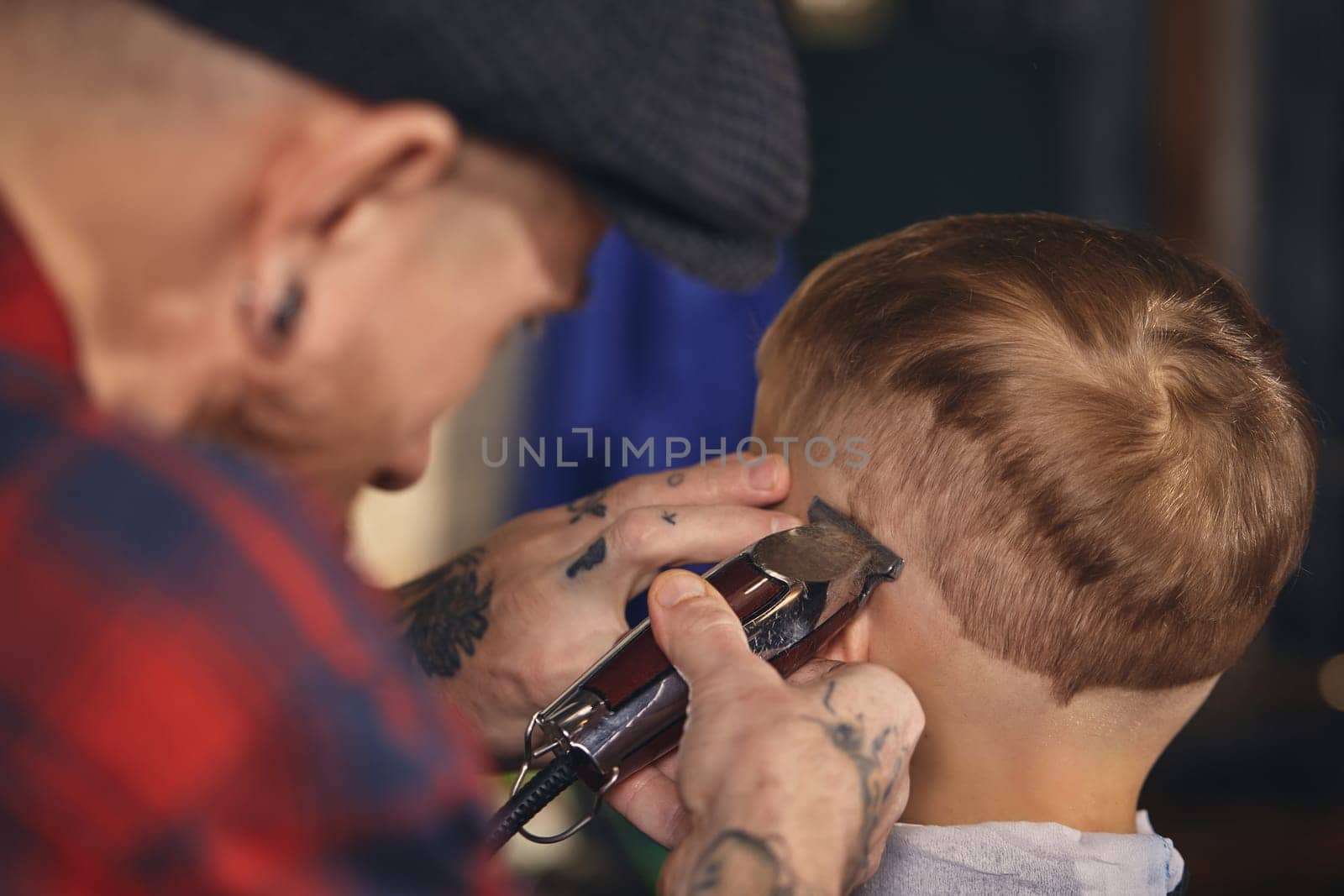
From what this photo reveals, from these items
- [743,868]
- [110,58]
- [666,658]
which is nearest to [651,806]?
[666,658]

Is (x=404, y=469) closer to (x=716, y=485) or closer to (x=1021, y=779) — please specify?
(x=716, y=485)

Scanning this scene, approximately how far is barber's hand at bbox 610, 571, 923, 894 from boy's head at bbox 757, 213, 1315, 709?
0.51 feet

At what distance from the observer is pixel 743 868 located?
809mm

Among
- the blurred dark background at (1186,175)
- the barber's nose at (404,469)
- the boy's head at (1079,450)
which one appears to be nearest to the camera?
the barber's nose at (404,469)

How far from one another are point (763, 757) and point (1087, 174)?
2.43m

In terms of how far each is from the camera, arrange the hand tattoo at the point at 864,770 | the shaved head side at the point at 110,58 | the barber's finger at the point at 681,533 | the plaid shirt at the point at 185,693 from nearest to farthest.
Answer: the plaid shirt at the point at 185,693, the shaved head side at the point at 110,58, the hand tattoo at the point at 864,770, the barber's finger at the point at 681,533

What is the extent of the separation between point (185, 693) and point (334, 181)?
0.86ft

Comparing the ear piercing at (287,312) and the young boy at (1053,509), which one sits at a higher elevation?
the ear piercing at (287,312)

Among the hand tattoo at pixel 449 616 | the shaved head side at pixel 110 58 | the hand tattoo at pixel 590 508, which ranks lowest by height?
the hand tattoo at pixel 449 616

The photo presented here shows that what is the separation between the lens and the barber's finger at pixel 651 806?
3.51 ft

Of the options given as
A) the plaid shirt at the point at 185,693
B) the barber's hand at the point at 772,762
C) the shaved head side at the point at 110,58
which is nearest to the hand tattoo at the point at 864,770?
the barber's hand at the point at 772,762

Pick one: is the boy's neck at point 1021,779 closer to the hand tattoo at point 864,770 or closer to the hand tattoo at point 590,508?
the hand tattoo at point 864,770

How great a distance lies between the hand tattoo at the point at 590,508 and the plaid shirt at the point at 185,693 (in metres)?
0.76

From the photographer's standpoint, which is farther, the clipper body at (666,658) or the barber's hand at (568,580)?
the barber's hand at (568,580)
